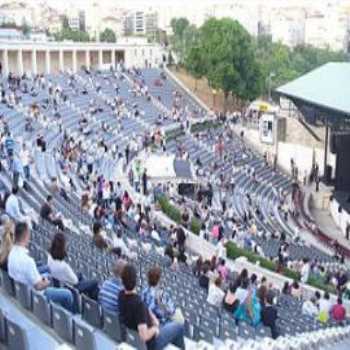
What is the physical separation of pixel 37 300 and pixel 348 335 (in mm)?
5535

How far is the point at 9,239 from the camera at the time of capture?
773cm

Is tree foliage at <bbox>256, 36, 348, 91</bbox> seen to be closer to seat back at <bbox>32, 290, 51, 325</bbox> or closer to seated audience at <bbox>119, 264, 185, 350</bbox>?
seat back at <bbox>32, 290, 51, 325</bbox>

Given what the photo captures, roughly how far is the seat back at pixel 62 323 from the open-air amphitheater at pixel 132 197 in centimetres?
2

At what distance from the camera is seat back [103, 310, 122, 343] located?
660 centimetres

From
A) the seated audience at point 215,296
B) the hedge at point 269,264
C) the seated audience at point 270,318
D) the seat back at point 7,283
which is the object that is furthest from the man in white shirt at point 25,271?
the hedge at point 269,264

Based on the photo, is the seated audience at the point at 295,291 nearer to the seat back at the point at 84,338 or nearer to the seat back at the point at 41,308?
the seat back at the point at 41,308

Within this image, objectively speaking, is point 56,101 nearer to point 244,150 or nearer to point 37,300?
point 244,150

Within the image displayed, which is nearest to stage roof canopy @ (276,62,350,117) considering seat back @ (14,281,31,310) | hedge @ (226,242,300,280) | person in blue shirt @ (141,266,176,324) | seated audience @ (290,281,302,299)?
hedge @ (226,242,300,280)

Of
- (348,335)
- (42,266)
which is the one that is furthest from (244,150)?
(42,266)

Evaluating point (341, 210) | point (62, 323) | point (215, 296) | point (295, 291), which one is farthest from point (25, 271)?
point (341, 210)

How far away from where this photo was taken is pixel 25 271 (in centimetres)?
715

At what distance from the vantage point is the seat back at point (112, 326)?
6600 millimetres

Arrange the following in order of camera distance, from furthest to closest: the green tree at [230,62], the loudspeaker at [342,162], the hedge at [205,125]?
the green tree at [230,62] < the hedge at [205,125] < the loudspeaker at [342,162]

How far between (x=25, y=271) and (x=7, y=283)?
435mm
